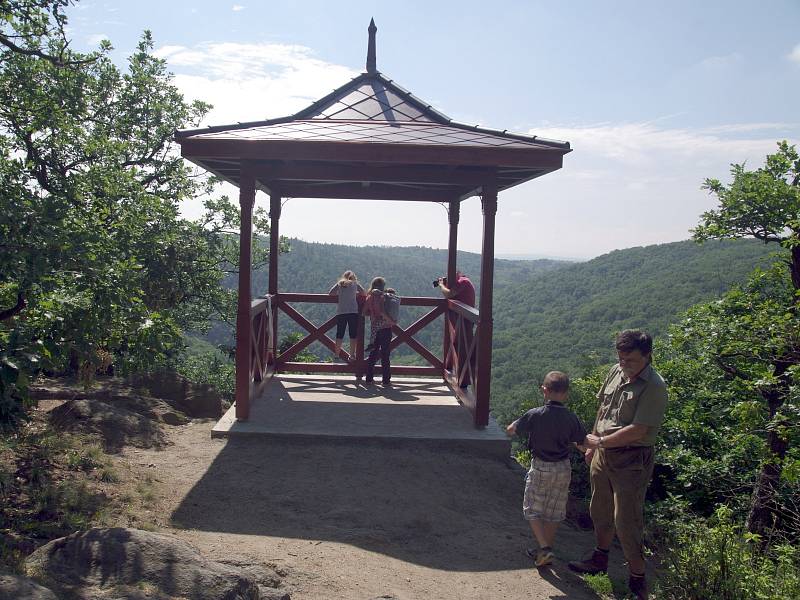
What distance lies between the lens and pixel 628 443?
3.67m

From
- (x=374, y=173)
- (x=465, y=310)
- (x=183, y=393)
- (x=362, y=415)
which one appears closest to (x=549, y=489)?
(x=362, y=415)

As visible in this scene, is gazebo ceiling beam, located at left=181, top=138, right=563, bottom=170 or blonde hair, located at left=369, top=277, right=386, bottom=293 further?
blonde hair, located at left=369, top=277, right=386, bottom=293

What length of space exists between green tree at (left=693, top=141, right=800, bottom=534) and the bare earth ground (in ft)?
5.71

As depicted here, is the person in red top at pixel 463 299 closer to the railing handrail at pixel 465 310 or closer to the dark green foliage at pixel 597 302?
the railing handrail at pixel 465 310

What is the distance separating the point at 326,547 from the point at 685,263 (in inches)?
2107

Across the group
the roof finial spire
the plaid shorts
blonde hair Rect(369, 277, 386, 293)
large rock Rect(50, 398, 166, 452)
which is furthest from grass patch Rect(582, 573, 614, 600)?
the roof finial spire

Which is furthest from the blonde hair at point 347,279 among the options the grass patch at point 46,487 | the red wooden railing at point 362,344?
the grass patch at point 46,487

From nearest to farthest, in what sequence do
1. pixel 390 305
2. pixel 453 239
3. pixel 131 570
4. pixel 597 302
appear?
pixel 131 570, pixel 390 305, pixel 453 239, pixel 597 302

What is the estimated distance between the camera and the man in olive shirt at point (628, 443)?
3.64m

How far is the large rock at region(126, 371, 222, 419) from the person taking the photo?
25.8 ft

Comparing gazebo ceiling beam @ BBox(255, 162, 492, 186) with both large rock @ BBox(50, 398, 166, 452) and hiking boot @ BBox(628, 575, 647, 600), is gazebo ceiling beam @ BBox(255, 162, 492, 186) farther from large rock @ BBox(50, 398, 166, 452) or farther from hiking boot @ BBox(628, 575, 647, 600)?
hiking boot @ BBox(628, 575, 647, 600)

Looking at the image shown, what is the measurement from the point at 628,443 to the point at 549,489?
2.22ft

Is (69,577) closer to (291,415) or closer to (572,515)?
(291,415)

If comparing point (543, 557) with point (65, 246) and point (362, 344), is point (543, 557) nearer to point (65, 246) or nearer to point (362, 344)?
point (65, 246)
